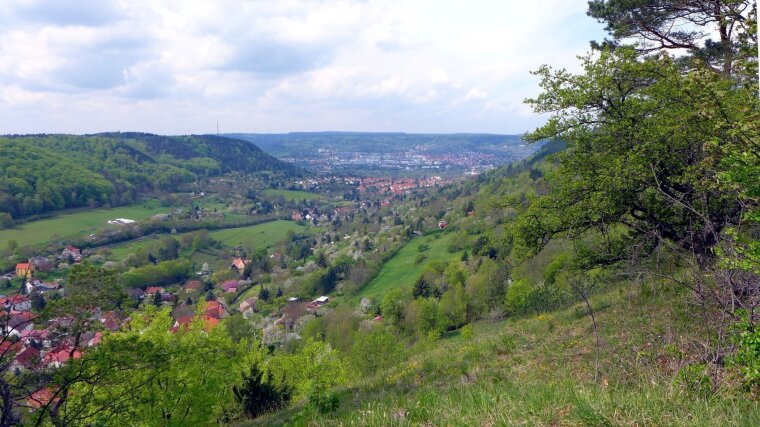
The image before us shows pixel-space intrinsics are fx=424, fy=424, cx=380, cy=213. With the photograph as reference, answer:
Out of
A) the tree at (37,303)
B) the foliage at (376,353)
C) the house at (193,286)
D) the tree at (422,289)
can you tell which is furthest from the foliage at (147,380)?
the house at (193,286)

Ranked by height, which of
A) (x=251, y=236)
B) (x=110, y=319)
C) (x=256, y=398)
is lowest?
(x=251, y=236)

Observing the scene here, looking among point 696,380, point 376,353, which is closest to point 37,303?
point 696,380

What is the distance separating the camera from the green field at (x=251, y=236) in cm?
10070

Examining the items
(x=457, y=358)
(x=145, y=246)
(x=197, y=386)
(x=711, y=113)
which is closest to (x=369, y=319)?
(x=197, y=386)

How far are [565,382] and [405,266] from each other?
69.5m

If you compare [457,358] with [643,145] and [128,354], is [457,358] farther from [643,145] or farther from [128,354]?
[128,354]

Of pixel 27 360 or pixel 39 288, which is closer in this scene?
pixel 27 360

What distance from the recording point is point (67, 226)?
9862 centimetres

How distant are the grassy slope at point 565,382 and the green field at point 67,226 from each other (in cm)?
9023

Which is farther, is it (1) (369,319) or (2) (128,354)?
(1) (369,319)

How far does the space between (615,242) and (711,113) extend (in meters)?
5.75

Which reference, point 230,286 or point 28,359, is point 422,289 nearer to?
point 230,286

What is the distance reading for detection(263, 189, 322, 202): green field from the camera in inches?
6786

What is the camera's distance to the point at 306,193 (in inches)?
7323
